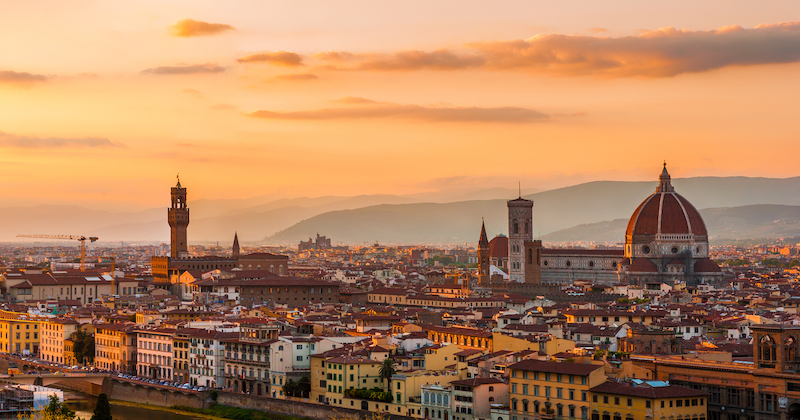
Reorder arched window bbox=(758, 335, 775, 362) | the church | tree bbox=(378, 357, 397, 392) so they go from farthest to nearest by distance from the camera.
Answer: the church, tree bbox=(378, 357, 397, 392), arched window bbox=(758, 335, 775, 362)

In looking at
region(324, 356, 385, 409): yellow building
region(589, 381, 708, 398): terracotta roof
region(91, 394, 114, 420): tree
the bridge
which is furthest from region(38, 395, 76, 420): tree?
region(589, 381, 708, 398): terracotta roof

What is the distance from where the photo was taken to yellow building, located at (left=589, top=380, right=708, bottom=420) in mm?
38484

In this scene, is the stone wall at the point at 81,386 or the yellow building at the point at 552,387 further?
the stone wall at the point at 81,386

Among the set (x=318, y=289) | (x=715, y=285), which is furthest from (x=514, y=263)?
(x=318, y=289)

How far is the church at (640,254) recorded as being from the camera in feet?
370

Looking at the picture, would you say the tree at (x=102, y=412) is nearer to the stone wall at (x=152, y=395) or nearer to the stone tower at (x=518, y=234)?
the stone wall at (x=152, y=395)

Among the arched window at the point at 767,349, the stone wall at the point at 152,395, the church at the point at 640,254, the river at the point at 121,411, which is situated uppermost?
the church at the point at 640,254

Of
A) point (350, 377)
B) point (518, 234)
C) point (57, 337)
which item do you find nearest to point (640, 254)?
point (518, 234)

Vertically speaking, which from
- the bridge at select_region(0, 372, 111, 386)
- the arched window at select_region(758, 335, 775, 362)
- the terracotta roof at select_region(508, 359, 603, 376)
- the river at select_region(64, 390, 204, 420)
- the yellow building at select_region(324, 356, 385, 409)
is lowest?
the river at select_region(64, 390, 204, 420)

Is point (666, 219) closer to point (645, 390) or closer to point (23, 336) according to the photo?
point (23, 336)

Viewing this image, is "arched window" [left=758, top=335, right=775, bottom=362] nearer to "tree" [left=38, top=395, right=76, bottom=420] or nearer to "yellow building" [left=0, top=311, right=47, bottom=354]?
"tree" [left=38, top=395, right=76, bottom=420]

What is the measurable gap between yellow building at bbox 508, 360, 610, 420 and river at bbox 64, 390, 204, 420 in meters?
16.6

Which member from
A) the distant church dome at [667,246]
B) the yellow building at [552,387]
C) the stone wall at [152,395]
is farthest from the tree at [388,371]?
the distant church dome at [667,246]

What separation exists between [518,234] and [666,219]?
43.2 feet
